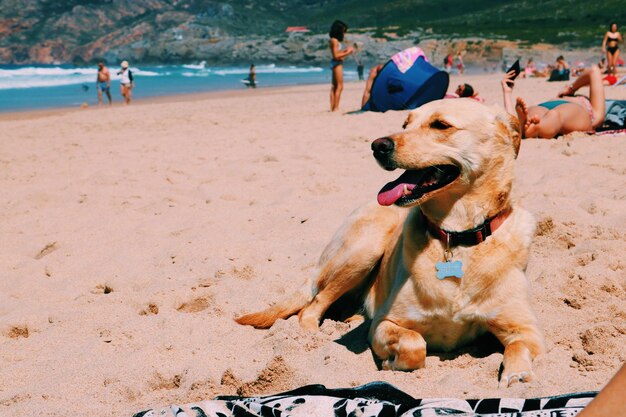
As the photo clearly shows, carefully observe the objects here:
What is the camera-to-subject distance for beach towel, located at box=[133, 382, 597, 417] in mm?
2412

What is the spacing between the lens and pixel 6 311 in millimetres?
4469

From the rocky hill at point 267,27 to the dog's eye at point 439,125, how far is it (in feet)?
202

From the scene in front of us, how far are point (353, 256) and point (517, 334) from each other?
3.71 ft

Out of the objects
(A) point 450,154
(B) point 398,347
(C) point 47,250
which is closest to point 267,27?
(C) point 47,250

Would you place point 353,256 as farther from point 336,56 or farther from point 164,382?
point 336,56

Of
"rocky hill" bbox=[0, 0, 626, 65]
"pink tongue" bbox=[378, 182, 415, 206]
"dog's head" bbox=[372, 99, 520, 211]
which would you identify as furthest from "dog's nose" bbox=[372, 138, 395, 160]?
"rocky hill" bbox=[0, 0, 626, 65]

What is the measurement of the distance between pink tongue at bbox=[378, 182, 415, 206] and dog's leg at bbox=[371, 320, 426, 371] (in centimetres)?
65

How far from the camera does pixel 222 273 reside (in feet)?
16.0

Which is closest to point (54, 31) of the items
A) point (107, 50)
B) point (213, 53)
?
point (107, 50)

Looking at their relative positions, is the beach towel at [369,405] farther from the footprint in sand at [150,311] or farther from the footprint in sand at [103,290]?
the footprint in sand at [103,290]

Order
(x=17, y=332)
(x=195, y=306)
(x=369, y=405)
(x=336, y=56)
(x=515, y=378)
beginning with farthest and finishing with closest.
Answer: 1. (x=336, y=56)
2. (x=195, y=306)
3. (x=17, y=332)
4. (x=515, y=378)
5. (x=369, y=405)

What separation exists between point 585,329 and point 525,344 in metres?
0.43

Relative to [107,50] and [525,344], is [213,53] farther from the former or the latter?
[525,344]

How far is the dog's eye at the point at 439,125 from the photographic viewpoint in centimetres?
336
